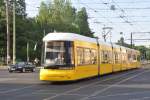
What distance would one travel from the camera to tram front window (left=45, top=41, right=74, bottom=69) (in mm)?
30219

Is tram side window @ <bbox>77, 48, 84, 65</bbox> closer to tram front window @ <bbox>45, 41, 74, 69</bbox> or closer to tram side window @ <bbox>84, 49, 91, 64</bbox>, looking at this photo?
tram side window @ <bbox>84, 49, 91, 64</bbox>

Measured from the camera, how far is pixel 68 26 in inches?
4540

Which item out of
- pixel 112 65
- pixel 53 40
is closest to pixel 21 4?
pixel 112 65

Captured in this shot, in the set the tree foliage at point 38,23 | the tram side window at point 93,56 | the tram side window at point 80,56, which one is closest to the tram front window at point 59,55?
the tram side window at point 80,56

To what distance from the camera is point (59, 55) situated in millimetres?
30344

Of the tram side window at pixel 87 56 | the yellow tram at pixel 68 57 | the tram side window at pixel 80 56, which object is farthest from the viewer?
the tram side window at pixel 87 56

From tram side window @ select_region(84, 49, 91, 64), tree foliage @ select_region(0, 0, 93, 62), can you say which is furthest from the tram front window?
tree foliage @ select_region(0, 0, 93, 62)

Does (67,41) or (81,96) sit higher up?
(67,41)

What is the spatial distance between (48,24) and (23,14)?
6.33 metres

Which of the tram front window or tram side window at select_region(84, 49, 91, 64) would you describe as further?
tram side window at select_region(84, 49, 91, 64)

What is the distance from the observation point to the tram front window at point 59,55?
30.2 meters

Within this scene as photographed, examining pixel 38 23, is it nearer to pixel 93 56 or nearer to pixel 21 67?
pixel 21 67

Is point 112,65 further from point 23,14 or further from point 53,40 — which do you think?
point 23,14

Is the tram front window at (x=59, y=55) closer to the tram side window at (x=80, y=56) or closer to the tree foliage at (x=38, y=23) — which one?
the tram side window at (x=80, y=56)
